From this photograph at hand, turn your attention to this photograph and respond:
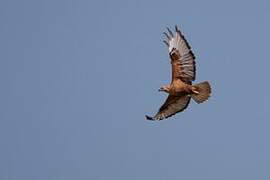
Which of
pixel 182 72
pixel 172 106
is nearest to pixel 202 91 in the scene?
pixel 182 72

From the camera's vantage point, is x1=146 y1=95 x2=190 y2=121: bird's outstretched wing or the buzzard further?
x1=146 y1=95 x2=190 y2=121: bird's outstretched wing

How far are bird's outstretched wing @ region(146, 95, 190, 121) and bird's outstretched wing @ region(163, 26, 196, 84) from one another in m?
0.75

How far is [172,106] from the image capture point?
2700 centimetres

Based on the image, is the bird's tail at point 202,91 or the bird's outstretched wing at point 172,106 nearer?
the bird's tail at point 202,91

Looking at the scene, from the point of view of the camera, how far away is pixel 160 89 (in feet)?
85.0

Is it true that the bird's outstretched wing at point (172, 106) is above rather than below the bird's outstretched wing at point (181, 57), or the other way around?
below

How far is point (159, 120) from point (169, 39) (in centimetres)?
290

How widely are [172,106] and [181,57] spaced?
1.94 m

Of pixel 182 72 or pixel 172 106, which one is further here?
pixel 172 106

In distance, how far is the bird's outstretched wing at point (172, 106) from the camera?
26500 mm

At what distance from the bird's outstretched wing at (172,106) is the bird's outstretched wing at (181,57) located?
75 centimetres

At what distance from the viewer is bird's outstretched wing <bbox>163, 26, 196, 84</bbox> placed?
2583 centimetres

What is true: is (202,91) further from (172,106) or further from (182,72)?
(172,106)

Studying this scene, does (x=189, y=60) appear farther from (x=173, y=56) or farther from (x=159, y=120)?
(x=159, y=120)
